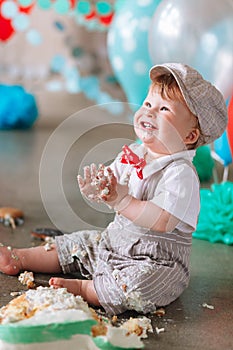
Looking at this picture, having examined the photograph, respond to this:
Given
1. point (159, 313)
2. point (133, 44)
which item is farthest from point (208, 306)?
point (133, 44)

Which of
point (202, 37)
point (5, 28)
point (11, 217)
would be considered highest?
point (202, 37)

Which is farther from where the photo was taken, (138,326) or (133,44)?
(133,44)

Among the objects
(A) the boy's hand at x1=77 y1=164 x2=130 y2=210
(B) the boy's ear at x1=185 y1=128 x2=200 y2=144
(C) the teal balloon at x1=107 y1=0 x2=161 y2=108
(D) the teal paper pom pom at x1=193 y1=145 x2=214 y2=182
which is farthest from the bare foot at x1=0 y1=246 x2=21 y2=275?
(C) the teal balloon at x1=107 y1=0 x2=161 y2=108

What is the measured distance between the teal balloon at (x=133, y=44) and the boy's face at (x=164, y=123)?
149 centimetres

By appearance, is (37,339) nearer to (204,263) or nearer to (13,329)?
(13,329)

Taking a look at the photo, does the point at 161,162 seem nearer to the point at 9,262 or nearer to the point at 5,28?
the point at 9,262

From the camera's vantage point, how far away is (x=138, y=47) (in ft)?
10.1

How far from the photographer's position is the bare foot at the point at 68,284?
161 cm

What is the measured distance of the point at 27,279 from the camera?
174 centimetres

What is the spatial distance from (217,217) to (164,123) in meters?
0.63

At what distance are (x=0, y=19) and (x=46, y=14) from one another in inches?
79.1

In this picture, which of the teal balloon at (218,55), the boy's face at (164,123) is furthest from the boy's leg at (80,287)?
the teal balloon at (218,55)

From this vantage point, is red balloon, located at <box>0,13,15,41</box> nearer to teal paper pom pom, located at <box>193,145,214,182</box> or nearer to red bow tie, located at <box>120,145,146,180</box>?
teal paper pom pom, located at <box>193,145,214,182</box>

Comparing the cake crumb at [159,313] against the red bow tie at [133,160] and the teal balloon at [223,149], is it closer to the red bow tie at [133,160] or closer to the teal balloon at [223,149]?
the red bow tie at [133,160]
